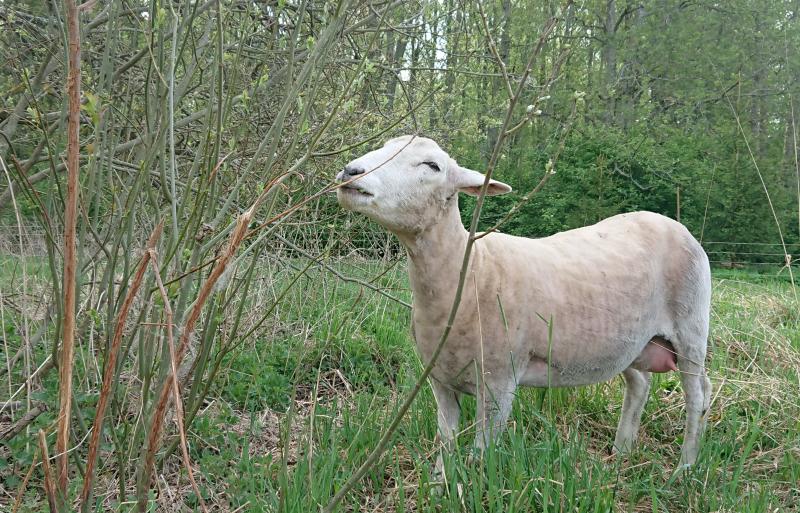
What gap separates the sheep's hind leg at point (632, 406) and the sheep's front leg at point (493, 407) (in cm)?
94

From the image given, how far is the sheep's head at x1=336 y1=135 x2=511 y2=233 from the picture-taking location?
7.93 ft

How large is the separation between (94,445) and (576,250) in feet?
7.65

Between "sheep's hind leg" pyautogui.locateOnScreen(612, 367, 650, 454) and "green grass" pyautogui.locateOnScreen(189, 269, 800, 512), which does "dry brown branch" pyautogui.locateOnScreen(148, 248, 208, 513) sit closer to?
"green grass" pyautogui.locateOnScreen(189, 269, 800, 512)

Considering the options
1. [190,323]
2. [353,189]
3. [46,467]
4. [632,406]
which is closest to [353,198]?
[353,189]

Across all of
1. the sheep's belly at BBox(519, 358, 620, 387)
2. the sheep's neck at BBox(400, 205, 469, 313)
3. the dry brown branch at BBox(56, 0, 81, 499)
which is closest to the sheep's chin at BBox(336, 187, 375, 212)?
the sheep's neck at BBox(400, 205, 469, 313)

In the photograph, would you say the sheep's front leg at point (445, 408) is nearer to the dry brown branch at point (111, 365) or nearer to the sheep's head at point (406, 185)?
the sheep's head at point (406, 185)

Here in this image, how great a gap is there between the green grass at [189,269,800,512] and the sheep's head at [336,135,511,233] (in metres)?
0.37

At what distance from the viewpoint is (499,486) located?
8.07 feet

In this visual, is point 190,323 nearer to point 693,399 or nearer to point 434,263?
point 434,263

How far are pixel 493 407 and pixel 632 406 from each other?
1161 mm

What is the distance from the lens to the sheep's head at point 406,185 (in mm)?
2416

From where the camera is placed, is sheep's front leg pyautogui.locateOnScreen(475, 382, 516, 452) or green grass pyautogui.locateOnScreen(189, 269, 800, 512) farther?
sheep's front leg pyautogui.locateOnScreen(475, 382, 516, 452)

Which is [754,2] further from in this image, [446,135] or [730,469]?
[730,469]

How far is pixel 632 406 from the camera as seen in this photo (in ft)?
11.4
